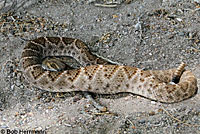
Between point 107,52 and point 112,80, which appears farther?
point 107,52

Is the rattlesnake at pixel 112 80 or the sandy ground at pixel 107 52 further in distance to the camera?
the rattlesnake at pixel 112 80

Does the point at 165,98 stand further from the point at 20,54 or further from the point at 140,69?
the point at 20,54

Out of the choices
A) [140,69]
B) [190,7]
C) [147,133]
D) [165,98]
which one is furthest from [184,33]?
[147,133]

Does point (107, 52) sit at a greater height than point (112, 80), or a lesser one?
greater

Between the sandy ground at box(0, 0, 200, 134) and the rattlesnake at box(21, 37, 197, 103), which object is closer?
the sandy ground at box(0, 0, 200, 134)
